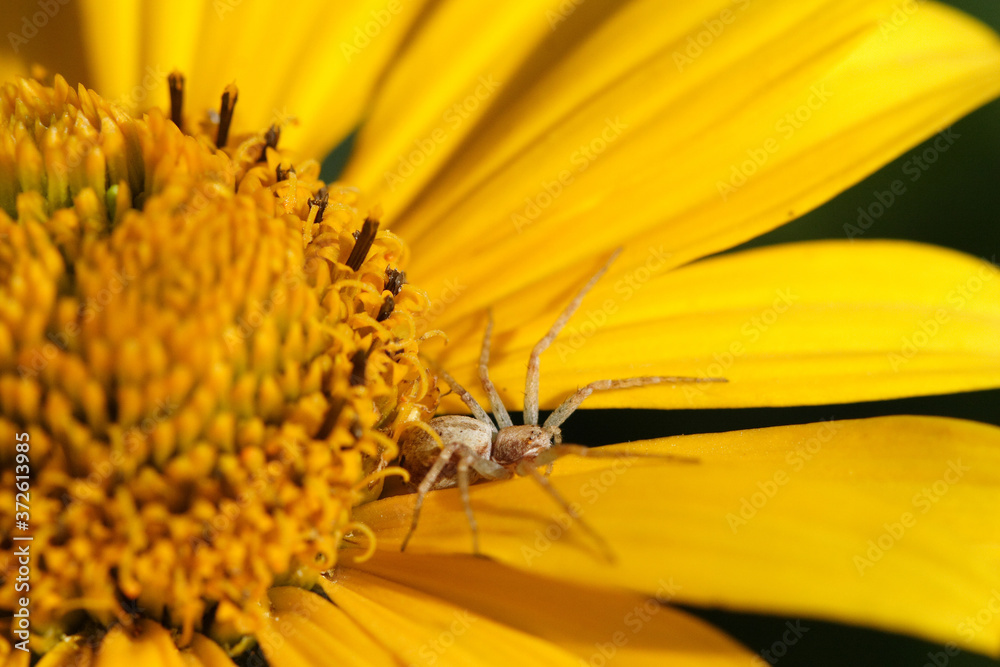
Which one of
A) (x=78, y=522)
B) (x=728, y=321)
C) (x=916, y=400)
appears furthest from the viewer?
(x=916, y=400)

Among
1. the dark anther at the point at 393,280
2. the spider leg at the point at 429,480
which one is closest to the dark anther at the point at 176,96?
the dark anther at the point at 393,280

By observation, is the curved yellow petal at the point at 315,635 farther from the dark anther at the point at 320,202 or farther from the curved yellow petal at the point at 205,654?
the dark anther at the point at 320,202

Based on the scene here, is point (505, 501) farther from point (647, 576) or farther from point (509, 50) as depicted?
point (509, 50)

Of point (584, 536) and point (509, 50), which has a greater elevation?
point (509, 50)

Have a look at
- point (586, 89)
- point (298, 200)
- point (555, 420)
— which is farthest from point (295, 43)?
point (555, 420)

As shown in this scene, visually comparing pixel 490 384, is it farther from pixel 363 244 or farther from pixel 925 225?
pixel 925 225

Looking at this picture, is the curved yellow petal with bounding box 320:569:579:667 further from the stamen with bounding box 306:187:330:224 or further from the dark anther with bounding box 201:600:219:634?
the stamen with bounding box 306:187:330:224

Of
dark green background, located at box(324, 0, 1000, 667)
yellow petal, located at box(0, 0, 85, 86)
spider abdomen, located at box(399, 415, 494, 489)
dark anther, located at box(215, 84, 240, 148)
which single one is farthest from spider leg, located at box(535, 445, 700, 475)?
yellow petal, located at box(0, 0, 85, 86)
